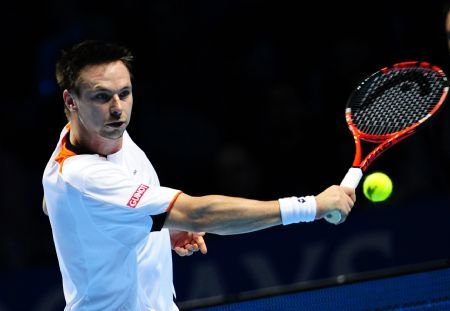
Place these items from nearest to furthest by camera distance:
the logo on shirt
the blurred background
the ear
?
the logo on shirt < the ear < the blurred background

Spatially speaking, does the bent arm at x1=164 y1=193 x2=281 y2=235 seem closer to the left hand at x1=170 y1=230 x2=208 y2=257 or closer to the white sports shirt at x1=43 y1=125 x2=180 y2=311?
the white sports shirt at x1=43 y1=125 x2=180 y2=311

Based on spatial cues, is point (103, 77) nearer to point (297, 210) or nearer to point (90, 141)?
point (90, 141)

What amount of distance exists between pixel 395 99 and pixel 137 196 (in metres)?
1.89

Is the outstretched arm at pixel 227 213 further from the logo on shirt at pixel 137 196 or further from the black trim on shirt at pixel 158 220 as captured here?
the logo on shirt at pixel 137 196

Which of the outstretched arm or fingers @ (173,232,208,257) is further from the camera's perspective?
fingers @ (173,232,208,257)

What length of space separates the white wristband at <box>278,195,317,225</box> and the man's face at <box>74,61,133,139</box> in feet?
2.62

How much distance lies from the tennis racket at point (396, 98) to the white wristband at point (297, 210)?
44.3 inches

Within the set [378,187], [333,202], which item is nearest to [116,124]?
[333,202]

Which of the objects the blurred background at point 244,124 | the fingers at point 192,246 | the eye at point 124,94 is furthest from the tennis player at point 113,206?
the blurred background at point 244,124

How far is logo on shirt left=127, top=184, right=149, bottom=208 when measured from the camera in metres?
4.16

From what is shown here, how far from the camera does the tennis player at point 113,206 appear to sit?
419 cm

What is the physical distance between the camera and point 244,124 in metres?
8.47

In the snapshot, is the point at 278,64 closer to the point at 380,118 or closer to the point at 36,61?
the point at 36,61

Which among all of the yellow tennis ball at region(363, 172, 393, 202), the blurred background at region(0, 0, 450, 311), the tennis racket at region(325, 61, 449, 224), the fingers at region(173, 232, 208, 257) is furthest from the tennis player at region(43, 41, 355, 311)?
the blurred background at region(0, 0, 450, 311)
